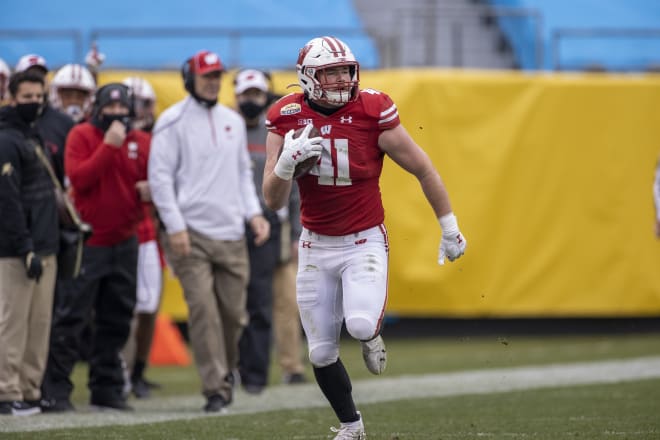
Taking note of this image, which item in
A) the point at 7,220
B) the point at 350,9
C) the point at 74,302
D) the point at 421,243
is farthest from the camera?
the point at 350,9

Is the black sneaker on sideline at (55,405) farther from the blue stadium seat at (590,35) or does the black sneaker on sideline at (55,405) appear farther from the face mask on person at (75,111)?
the blue stadium seat at (590,35)

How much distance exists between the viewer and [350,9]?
14.7 metres

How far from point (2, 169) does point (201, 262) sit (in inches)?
54.6

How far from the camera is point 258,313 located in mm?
9016

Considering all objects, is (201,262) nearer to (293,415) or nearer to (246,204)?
(246,204)

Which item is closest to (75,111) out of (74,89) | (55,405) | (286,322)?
(74,89)

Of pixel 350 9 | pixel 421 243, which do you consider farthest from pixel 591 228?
pixel 350 9

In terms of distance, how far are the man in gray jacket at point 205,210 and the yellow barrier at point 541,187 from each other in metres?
4.31

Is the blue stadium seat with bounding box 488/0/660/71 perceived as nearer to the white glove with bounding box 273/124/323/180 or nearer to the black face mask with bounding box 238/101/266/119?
the black face mask with bounding box 238/101/266/119

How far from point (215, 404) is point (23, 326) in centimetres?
127

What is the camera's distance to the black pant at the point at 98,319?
777cm

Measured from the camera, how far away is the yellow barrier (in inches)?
480

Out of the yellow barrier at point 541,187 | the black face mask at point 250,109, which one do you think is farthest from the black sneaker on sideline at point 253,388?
the yellow barrier at point 541,187

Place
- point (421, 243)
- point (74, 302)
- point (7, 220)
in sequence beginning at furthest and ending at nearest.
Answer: point (421, 243)
point (74, 302)
point (7, 220)
